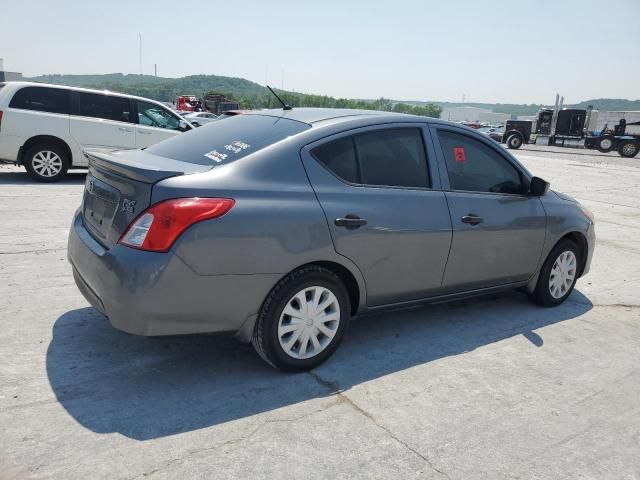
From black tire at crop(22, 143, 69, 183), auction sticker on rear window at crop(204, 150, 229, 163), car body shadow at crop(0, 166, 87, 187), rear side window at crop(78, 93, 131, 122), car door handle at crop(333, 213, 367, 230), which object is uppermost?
rear side window at crop(78, 93, 131, 122)

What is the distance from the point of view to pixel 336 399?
3.15m

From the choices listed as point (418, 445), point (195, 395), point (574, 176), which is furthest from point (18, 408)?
point (574, 176)

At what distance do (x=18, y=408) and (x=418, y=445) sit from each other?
2.05m

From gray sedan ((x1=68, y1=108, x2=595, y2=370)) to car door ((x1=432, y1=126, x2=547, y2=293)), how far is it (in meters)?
0.01

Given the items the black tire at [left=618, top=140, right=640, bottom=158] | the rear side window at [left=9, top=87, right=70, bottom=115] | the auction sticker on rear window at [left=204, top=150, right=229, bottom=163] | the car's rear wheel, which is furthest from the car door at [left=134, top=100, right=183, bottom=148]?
the car's rear wheel

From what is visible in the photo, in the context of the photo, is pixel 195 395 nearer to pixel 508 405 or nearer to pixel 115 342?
pixel 115 342

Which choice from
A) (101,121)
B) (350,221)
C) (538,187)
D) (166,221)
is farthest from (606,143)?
(166,221)

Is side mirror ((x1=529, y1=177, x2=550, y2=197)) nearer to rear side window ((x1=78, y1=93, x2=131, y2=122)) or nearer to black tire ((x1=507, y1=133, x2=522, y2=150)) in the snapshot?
rear side window ((x1=78, y1=93, x2=131, y2=122))

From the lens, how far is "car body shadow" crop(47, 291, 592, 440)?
113 inches

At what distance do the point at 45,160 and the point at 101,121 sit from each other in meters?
1.23

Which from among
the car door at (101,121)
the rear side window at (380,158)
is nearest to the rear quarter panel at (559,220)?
the rear side window at (380,158)

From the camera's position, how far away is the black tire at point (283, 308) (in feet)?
10.4

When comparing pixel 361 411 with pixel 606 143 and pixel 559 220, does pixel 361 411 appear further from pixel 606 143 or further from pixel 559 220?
pixel 606 143

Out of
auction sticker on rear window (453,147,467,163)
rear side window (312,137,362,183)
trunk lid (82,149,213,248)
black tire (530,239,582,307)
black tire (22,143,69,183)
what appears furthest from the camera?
black tire (22,143,69,183)
